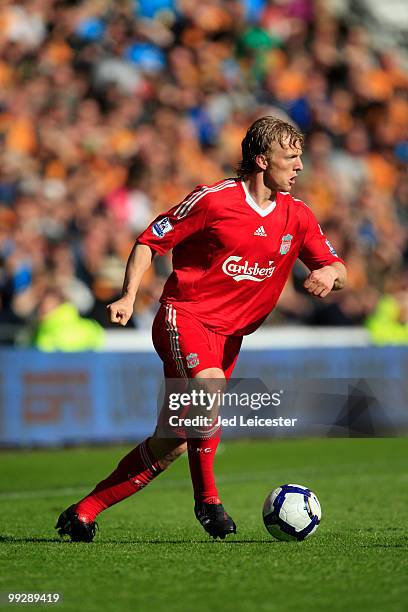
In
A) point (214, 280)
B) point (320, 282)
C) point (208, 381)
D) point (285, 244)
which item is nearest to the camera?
point (208, 381)

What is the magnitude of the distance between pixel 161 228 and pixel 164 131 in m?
10.8

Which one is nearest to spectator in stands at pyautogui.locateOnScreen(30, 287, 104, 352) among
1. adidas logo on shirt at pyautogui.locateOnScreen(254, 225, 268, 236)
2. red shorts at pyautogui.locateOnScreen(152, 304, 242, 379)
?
A: red shorts at pyautogui.locateOnScreen(152, 304, 242, 379)

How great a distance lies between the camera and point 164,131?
17.4 metres

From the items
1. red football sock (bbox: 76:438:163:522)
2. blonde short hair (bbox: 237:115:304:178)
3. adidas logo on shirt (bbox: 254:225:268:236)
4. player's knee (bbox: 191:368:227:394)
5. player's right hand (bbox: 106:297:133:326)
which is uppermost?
blonde short hair (bbox: 237:115:304:178)

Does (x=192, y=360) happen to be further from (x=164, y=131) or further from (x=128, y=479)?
(x=164, y=131)

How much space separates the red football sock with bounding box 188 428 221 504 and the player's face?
56.0 inches

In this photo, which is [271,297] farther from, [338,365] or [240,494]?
[338,365]

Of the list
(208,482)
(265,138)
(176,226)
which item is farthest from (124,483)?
(265,138)

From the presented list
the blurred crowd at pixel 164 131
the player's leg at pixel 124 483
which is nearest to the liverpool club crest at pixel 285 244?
the player's leg at pixel 124 483

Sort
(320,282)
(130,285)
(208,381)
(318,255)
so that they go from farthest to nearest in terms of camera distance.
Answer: (318,255)
(320,282)
(208,381)
(130,285)

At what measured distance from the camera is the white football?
6.87 meters

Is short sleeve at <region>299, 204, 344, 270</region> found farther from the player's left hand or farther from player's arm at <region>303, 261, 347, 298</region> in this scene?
the player's left hand

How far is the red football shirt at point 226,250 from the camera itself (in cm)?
682

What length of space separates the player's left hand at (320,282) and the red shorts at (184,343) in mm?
593
